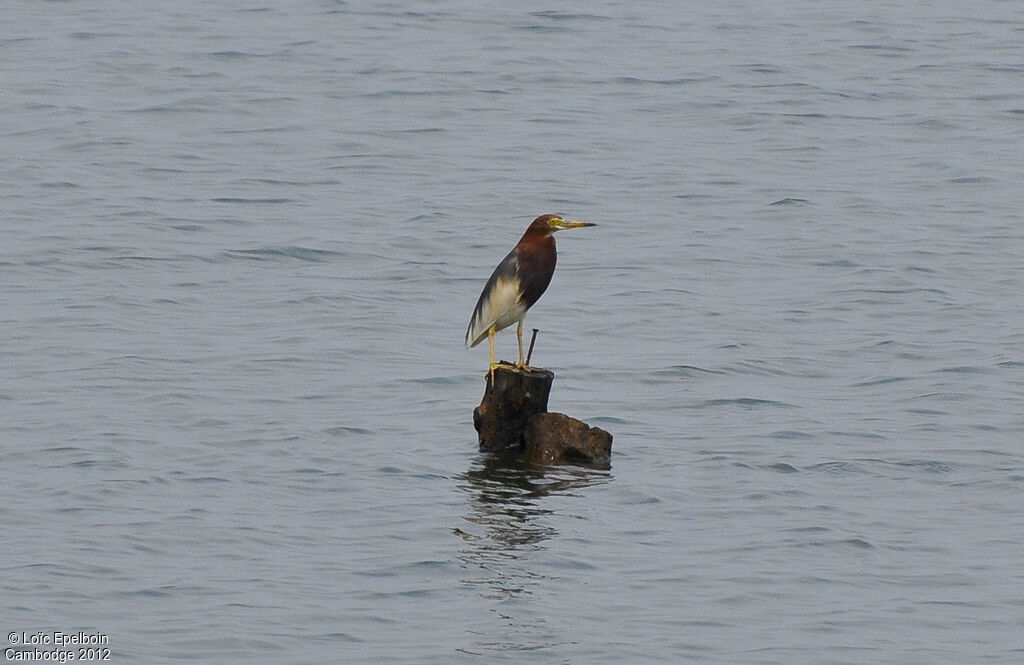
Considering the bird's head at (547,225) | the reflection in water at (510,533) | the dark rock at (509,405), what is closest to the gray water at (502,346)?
the reflection in water at (510,533)

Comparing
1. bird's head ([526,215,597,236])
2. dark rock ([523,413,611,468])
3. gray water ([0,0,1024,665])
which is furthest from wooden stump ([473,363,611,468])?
bird's head ([526,215,597,236])

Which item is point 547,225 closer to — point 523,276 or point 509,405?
point 523,276

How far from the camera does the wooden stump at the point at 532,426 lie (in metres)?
12.8

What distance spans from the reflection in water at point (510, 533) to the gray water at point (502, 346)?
0.13ft

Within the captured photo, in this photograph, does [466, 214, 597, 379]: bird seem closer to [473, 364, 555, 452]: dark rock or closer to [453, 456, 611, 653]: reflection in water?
[473, 364, 555, 452]: dark rock

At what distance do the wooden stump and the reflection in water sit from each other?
108 millimetres

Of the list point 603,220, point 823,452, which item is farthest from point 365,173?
point 823,452

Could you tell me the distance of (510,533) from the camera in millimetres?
11609

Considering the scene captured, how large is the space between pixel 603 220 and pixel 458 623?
14.0 m

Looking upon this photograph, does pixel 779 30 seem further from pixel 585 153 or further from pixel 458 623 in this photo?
pixel 458 623

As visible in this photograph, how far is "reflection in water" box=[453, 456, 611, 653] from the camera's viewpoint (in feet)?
32.8

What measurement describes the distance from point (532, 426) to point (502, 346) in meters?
5.14

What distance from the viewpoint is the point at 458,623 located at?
32.9ft

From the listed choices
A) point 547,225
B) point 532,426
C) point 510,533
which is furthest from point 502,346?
point 510,533
